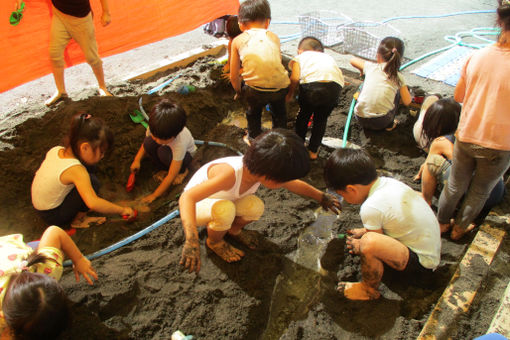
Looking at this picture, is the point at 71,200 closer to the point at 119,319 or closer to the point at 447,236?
the point at 119,319

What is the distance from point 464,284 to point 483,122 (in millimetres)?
1023

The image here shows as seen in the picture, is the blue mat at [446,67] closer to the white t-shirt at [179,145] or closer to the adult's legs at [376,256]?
the adult's legs at [376,256]

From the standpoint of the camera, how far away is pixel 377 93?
11.1 ft

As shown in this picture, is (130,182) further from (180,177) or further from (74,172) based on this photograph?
(74,172)

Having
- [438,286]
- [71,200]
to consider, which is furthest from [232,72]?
[438,286]

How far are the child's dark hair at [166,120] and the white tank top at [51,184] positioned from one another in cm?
63

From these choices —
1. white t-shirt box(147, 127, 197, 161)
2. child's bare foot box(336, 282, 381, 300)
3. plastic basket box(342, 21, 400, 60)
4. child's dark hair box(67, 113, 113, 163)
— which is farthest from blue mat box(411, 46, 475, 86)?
child's dark hair box(67, 113, 113, 163)

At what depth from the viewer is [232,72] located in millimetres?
3355

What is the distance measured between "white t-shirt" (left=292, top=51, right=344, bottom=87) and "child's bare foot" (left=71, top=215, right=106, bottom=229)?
2.23 meters

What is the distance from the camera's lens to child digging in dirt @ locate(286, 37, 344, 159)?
10.2 feet

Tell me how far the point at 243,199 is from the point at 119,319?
1.06m

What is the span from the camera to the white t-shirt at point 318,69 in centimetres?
310

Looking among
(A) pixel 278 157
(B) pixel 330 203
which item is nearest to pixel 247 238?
(B) pixel 330 203

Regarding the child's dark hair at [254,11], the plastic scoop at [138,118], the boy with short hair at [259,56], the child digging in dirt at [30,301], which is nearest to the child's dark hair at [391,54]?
the boy with short hair at [259,56]
